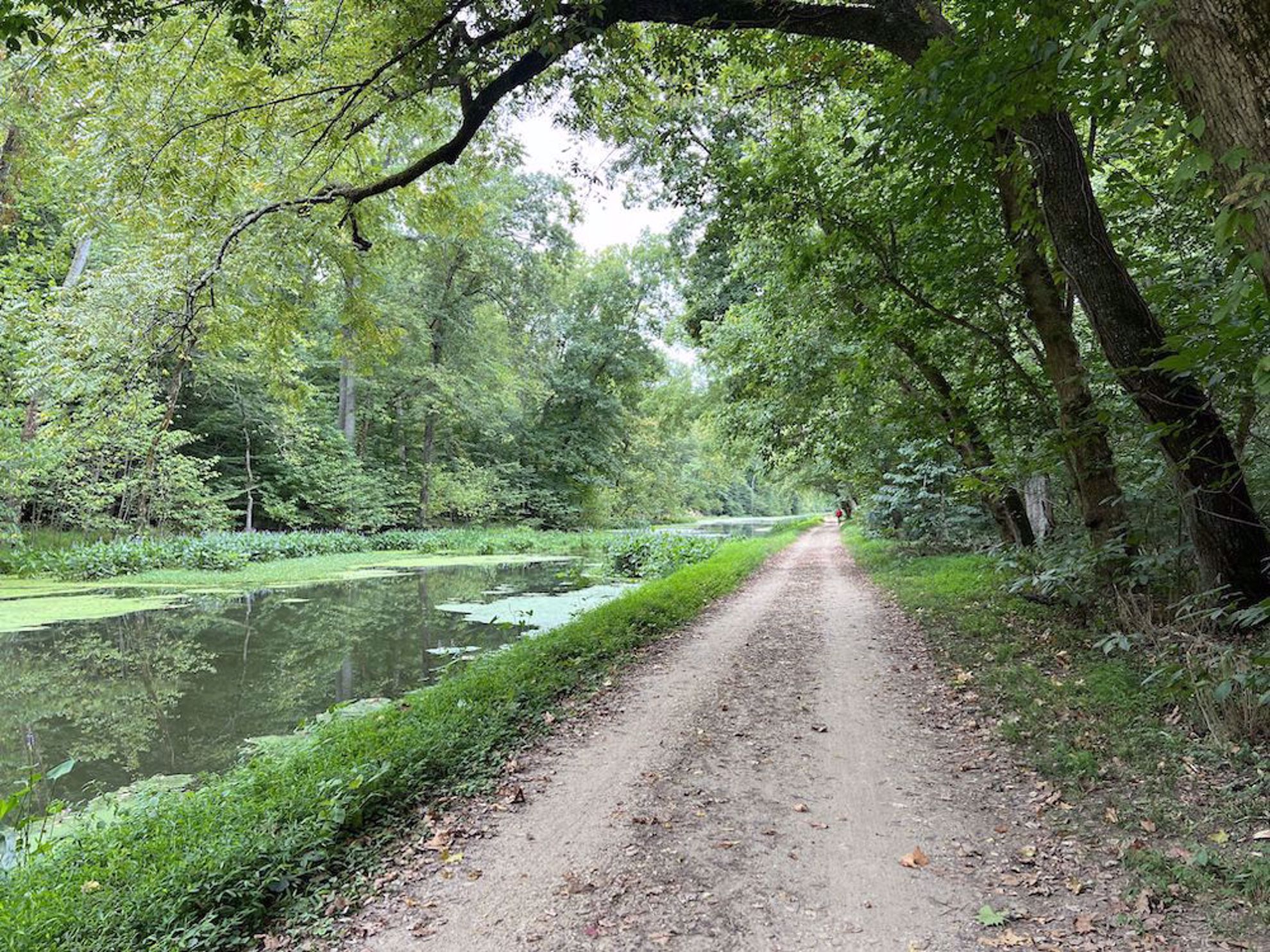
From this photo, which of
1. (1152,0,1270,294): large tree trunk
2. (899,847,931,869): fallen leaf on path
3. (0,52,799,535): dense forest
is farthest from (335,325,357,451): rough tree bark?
(1152,0,1270,294): large tree trunk

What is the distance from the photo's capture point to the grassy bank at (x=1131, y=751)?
2.78 metres

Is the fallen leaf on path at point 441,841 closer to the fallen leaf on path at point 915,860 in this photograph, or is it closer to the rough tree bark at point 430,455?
the fallen leaf on path at point 915,860

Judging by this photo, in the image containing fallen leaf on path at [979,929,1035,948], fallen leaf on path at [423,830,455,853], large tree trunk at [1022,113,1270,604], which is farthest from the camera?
large tree trunk at [1022,113,1270,604]

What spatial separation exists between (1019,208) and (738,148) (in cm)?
470

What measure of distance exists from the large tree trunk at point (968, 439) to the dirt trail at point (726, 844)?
416cm

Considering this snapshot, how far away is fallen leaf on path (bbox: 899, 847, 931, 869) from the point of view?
3.01m

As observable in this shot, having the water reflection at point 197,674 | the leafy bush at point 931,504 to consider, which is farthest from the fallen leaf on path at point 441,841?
the leafy bush at point 931,504

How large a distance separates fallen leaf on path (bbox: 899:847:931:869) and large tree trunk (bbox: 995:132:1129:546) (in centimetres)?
402

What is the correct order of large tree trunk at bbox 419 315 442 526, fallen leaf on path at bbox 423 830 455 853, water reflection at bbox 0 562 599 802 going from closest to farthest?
fallen leaf on path at bbox 423 830 455 853 < water reflection at bbox 0 562 599 802 < large tree trunk at bbox 419 315 442 526

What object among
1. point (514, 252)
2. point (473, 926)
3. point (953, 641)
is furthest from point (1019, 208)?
point (514, 252)

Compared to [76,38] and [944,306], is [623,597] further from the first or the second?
[76,38]

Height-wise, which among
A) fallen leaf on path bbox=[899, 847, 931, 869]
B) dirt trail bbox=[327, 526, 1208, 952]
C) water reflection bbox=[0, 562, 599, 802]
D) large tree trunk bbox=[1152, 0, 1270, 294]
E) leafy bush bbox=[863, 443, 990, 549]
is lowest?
water reflection bbox=[0, 562, 599, 802]

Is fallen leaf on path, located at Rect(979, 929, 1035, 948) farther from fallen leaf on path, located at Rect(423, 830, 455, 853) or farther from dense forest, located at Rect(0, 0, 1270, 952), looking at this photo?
fallen leaf on path, located at Rect(423, 830, 455, 853)

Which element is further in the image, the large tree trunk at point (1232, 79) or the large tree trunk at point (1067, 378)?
the large tree trunk at point (1067, 378)
